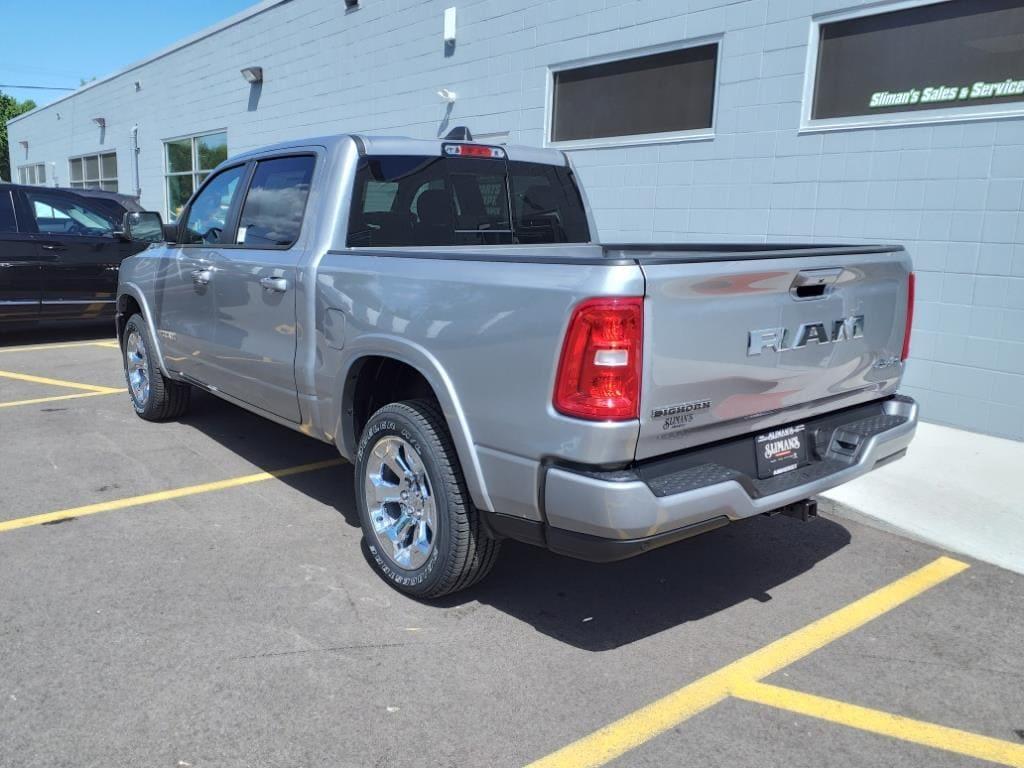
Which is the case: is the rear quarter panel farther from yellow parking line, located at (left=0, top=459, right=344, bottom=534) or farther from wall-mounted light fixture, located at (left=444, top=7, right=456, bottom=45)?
wall-mounted light fixture, located at (left=444, top=7, right=456, bottom=45)

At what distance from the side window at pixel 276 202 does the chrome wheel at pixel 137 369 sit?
2.11 m

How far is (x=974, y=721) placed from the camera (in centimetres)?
289

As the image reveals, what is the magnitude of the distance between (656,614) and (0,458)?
4.51 metres

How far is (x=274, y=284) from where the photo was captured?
4.31m

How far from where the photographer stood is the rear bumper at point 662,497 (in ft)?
8.99

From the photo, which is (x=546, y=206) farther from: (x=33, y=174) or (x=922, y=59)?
(x=33, y=174)

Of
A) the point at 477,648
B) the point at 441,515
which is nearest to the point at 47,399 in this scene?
the point at 441,515

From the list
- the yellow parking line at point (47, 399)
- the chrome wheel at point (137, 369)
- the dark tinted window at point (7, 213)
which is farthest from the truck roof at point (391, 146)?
the dark tinted window at point (7, 213)

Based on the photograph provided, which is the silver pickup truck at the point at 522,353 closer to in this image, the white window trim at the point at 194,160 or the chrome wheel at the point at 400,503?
the chrome wheel at the point at 400,503

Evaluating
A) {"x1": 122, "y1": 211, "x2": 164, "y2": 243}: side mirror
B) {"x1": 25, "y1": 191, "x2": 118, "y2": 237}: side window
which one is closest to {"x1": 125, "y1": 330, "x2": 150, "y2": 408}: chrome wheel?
{"x1": 122, "y1": 211, "x2": 164, "y2": 243}: side mirror

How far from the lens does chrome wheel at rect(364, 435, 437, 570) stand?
11.6ft

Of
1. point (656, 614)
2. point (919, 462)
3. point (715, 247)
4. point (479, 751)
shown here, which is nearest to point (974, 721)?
point (656, 614)

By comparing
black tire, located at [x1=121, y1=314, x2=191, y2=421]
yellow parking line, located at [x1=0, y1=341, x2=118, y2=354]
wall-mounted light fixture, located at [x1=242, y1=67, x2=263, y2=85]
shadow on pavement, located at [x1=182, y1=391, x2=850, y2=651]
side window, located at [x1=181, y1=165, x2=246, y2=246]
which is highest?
wall-mounted light fixture, located at [x1=242, y1=67, x2=263, y2=85]

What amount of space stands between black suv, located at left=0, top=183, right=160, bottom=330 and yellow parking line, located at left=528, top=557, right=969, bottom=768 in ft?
28.8
